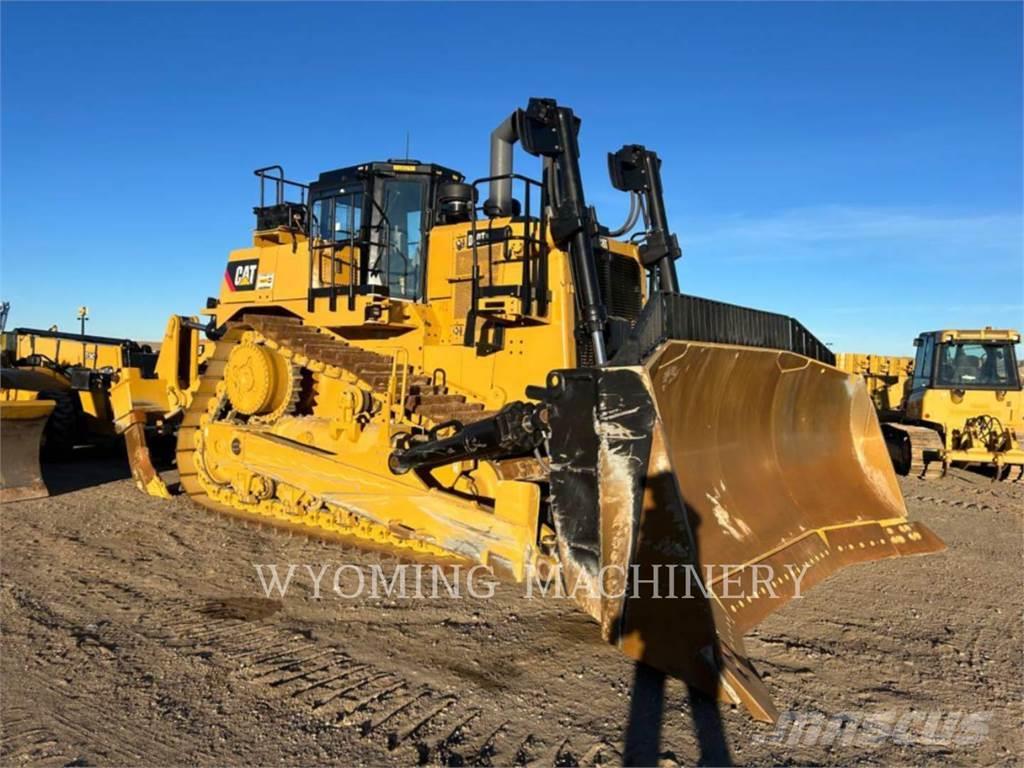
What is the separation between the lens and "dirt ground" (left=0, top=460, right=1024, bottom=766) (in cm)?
346

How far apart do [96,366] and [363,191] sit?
8.68 m

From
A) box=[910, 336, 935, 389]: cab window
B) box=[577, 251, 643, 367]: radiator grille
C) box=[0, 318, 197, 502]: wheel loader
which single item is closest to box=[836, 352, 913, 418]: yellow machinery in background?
box=[910, 336, 935, 389]: cab window

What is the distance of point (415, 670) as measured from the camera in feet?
14.0

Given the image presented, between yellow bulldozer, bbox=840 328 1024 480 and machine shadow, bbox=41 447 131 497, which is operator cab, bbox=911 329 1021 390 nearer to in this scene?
yellow bulldozer, bbox=840 328 1024 480

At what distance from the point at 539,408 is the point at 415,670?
1.69 metres

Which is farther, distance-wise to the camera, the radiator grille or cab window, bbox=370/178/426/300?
cab window, bbox=370/178/426/300

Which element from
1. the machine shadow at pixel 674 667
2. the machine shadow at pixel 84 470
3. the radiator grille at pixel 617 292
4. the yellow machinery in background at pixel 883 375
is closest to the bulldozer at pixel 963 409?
the yellow machinery in background at pixel 883 375

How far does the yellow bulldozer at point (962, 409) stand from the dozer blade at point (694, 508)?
295 inches

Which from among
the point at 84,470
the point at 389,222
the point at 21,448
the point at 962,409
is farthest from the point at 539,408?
the point at 962,409

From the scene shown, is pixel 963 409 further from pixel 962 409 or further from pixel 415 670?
Result: pixel 415 670

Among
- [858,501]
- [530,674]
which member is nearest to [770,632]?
[530,674]

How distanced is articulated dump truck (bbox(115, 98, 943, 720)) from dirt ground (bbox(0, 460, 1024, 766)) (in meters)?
0.32

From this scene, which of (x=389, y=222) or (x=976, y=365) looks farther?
(x=976, y=365)

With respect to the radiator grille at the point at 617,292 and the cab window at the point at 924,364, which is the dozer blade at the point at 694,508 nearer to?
the radiator grille at the point at 617,292
